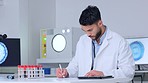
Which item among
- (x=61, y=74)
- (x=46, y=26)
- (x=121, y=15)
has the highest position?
(x=121, y=15)

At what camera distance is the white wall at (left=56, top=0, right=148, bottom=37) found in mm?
4023

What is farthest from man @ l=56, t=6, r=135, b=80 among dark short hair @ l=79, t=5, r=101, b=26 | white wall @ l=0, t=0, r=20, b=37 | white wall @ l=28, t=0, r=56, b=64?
white wall @ l=28, t=0, r=56, b=64

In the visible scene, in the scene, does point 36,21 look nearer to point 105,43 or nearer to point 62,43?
point 62,43

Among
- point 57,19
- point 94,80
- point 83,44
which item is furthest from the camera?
point 57,19

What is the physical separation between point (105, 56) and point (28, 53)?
208cm

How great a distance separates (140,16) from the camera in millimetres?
4031

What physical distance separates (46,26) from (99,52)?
229 cm

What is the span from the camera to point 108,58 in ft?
7.43

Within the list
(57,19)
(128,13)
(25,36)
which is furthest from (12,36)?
(128,13)

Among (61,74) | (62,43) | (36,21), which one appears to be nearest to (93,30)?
(61,74)

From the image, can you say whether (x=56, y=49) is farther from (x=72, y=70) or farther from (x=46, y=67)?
(x=72, y=70)

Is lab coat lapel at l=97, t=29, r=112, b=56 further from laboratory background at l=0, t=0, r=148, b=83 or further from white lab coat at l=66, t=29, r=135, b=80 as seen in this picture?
laboratory background at l=0, t=0, r=148, b=83

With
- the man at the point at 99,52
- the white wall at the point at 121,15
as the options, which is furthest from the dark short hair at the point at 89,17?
the white wall at the point at 121,15

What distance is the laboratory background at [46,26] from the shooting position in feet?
12.7
